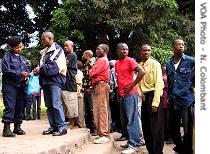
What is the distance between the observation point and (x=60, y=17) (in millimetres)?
13062

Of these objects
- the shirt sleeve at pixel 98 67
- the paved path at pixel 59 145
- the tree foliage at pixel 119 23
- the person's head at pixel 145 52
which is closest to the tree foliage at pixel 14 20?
the tree foliage at pixel 119 23

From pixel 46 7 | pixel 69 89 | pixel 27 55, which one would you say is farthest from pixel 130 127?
pixel 46 7

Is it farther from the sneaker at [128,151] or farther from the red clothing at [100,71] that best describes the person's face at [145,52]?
the sneaker at [128,151]

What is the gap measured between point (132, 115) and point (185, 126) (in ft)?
2.76

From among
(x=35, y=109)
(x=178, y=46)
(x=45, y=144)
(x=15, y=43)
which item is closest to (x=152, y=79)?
(x=178, y=46)

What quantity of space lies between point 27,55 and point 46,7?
286 centimetres

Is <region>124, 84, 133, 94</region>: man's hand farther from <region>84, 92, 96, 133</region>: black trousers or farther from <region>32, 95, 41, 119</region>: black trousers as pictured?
<region>32, 95, 41, 119</region>: black trousers

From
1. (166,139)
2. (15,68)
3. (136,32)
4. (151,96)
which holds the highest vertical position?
(136,32)

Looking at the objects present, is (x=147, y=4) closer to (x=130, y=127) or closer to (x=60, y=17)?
(x=60, y=17)

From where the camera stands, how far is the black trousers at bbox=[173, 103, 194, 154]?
5.88 meters

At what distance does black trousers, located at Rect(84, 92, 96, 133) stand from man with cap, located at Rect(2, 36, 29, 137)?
1.50 meters

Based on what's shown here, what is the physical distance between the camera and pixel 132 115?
6.17 meters

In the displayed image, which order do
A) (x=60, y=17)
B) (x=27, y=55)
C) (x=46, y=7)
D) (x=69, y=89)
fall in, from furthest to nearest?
(x=46, y=7), (x=27, y=55), (x=60, y=17), (x=69, y=89)

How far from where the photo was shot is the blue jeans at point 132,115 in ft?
20.2
